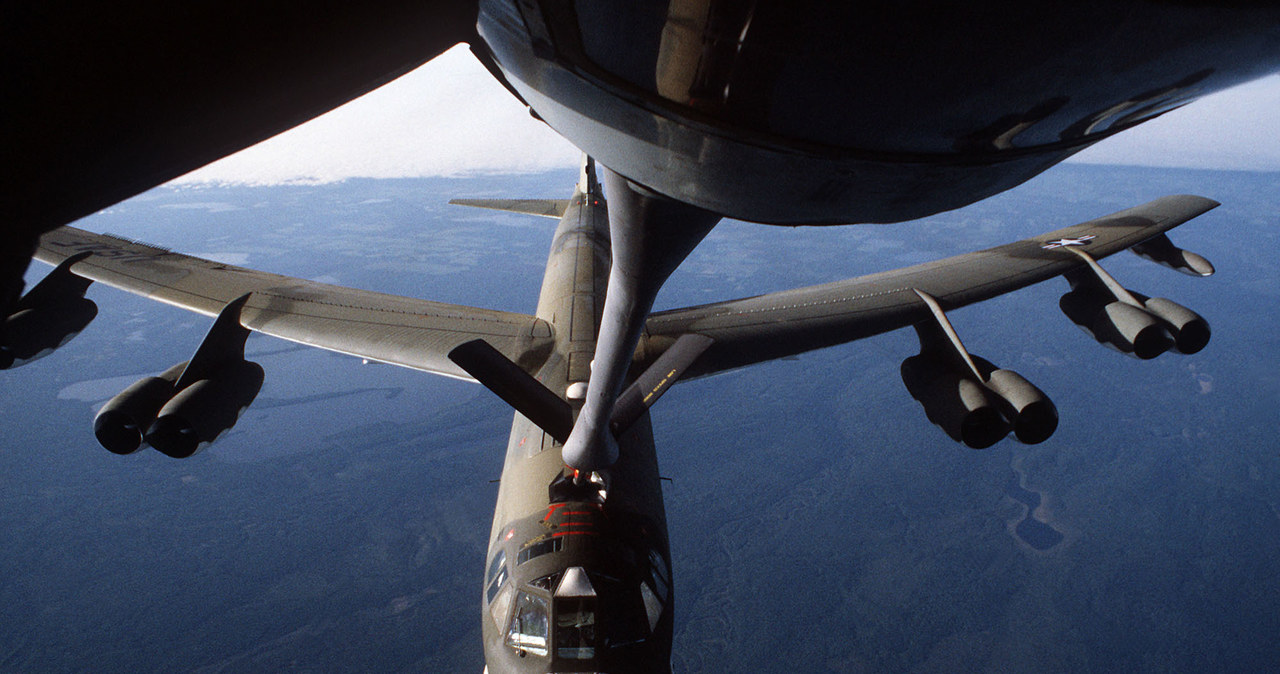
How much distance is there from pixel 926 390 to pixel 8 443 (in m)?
135

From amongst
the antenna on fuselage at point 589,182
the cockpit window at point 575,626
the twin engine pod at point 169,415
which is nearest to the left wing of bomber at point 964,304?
the cockpit window at point 575,626

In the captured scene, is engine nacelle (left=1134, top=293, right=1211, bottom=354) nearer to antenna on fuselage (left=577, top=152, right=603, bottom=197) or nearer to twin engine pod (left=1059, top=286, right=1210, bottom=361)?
twin engine pod (left=1059, top=286, right=1210, bottom=361)

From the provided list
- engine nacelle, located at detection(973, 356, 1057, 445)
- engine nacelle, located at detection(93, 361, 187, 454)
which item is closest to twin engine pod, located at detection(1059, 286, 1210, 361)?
engine nacelle, located at detection(973, 356, 1057, 445)

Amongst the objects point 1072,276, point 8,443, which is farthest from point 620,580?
point 8,443

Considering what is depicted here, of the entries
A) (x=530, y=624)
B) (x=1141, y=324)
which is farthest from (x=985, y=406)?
(x=530, y=624)

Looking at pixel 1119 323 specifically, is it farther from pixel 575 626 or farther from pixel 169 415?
pixel 169 415

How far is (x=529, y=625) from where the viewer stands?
7.62 m

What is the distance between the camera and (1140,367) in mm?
117750

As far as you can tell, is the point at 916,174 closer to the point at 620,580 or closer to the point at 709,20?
the point at 709,20

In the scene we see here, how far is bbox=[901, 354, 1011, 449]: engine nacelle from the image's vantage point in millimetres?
9508

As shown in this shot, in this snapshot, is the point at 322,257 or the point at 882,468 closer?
the point at 882,468

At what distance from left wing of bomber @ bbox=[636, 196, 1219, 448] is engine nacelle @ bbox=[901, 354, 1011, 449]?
0.06ft

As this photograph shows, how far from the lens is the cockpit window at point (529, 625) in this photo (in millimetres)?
7508

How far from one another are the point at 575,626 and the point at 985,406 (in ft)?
26.4
